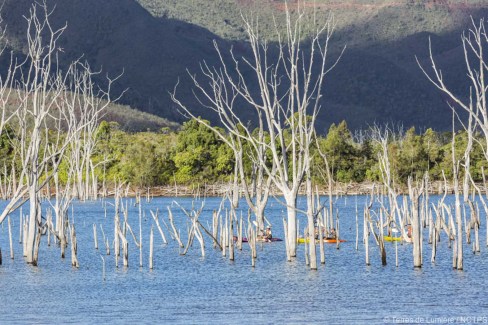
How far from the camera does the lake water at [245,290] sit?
2312cm

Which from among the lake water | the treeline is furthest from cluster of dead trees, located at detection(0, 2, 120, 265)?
the treeline

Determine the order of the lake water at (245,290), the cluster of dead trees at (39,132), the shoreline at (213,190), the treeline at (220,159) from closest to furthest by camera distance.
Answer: the lake water at (245,290) < the cluster of dead trees at (39,132) < the shoreline at (213,190) < the treeline at (220,159)

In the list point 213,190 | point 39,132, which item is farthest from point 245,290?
point 213,190

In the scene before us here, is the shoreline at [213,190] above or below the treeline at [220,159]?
below

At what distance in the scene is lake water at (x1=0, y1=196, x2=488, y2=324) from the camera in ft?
75.9

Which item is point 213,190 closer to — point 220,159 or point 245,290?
point 220,159

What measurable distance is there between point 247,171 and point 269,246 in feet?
157

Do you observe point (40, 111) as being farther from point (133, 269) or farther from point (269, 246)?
point (269, 246)

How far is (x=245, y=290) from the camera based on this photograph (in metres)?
27.6

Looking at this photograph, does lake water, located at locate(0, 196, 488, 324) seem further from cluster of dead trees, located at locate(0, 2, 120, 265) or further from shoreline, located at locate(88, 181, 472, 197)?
shoreline, located at locate(88, 181, 472, 197)

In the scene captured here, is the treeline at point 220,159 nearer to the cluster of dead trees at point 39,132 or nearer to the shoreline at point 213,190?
the shoreline at point 213,190

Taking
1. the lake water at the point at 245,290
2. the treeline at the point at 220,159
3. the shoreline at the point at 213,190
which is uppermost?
the treeline at the point at 220,159

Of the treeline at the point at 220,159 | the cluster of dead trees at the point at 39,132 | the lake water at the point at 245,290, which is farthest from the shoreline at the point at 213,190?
the lake water at the point at 245,290

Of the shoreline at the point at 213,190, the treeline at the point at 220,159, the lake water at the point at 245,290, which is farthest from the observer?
the treeline at the point at 220,159
